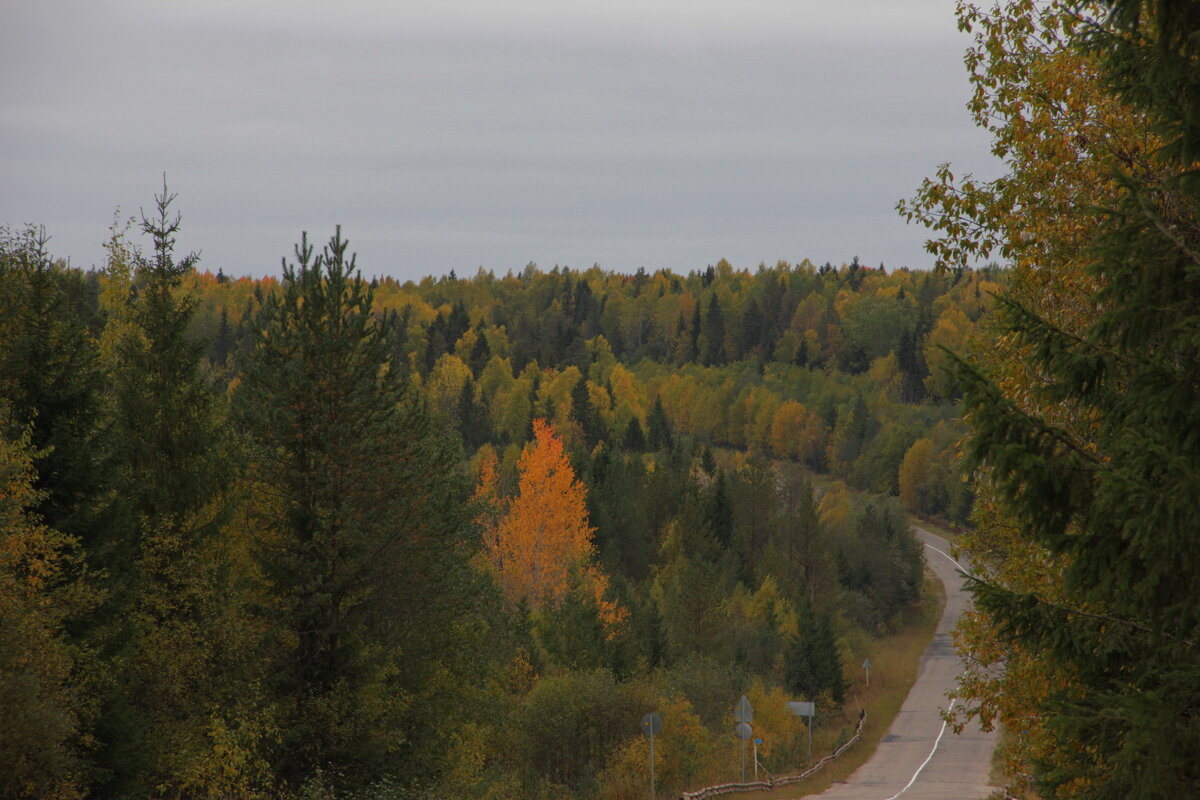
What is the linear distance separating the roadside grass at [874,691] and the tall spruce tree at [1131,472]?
2405 centimetres

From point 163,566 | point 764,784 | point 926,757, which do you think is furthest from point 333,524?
point 926,757

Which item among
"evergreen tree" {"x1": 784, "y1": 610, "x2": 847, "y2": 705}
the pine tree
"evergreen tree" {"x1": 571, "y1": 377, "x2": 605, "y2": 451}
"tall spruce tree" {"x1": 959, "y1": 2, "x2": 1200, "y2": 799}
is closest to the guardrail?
"evergreen tree" {"x1": 784, "y1": 610, "x2": 847, "y2": 705}

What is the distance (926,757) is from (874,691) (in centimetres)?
1884

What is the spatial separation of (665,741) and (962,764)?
1683cm

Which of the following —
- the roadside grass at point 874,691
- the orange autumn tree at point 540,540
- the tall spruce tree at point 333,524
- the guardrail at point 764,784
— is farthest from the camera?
the orange autumn tree at point 540,540

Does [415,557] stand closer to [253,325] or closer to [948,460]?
[253,325]

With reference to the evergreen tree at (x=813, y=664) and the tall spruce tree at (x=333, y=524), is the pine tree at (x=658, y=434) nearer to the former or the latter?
the evergreen tree at (x=813, y=664)

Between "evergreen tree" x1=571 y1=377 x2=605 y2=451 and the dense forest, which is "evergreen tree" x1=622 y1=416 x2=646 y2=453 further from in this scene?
the dense forest

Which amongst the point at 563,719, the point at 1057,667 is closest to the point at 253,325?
the point at 563,719

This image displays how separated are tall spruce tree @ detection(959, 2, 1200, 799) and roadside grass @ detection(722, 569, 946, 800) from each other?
24.1 meters

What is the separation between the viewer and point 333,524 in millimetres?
21422

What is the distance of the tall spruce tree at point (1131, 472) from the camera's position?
657cm

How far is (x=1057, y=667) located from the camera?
9867 millimetres

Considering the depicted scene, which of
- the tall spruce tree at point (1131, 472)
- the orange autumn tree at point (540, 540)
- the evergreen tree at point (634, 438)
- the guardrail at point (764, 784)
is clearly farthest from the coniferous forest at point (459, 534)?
the evergreen tree at point (634, 438)
